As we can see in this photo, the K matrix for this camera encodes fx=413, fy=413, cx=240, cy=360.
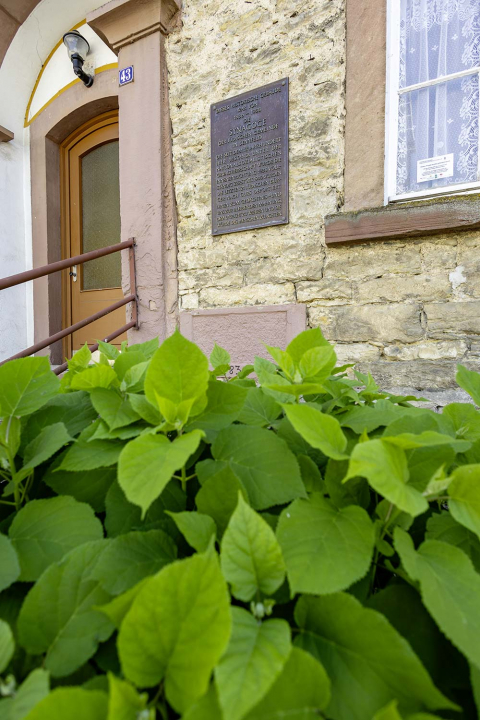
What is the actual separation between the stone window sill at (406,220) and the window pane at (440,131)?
22 centimetres

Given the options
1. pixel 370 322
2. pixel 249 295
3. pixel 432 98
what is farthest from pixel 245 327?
pixel 432 98

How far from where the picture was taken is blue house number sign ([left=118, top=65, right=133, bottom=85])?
370 centimetres

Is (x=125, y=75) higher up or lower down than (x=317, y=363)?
higher up

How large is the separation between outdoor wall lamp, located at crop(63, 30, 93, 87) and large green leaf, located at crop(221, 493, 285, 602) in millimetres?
5167

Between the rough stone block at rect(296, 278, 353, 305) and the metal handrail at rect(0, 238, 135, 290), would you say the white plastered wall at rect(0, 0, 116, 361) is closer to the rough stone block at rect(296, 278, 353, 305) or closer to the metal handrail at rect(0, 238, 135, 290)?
the metal handrail at rect(0, 238, 135, 290)

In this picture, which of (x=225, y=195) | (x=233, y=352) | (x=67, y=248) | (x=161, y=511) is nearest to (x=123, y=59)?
(x=225, y=195)

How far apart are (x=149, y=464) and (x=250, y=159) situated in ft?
11.3

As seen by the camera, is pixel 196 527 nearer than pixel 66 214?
Yes

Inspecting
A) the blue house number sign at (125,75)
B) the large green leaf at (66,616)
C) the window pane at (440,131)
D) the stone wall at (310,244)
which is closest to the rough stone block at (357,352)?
the stone wall at (310,244)

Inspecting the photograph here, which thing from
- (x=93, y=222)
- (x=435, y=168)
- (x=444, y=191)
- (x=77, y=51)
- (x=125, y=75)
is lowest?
(x=444, y=191)

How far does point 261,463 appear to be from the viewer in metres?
0.46

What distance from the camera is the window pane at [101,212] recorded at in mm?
4590

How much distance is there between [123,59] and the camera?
3.75 meters

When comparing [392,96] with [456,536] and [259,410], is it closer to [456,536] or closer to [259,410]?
[259,410]
